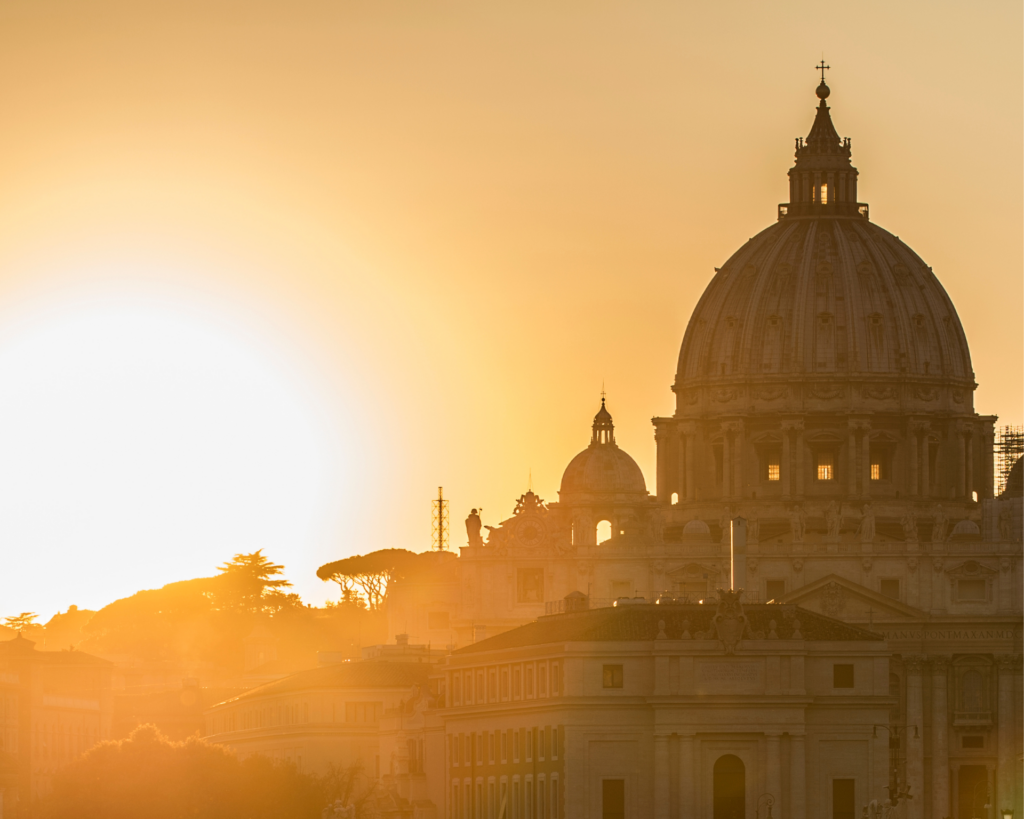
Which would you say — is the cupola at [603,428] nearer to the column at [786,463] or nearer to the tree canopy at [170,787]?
the column at [786,463]

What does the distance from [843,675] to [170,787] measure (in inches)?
807

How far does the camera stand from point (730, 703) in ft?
314

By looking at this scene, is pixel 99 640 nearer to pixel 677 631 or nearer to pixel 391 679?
pixel 391 679

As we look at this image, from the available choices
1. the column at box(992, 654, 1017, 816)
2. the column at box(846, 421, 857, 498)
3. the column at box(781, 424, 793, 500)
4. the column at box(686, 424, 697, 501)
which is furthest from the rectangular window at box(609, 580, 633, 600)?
the column at box(846, 421, 857, 498)

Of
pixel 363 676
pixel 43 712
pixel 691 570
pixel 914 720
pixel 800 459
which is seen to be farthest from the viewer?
pixel 800 459

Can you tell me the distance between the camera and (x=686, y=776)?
309ft

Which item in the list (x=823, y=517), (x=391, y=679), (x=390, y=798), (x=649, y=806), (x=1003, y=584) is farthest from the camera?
(x=823, y=517)

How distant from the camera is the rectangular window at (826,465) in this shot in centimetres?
14638

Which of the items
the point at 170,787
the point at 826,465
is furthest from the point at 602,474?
the point at 170,787

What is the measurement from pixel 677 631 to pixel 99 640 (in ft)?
267

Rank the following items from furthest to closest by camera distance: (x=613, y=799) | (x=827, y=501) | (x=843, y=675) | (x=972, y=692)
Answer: (x=827, y=501), (x=972, y=692), (x=843, y=675), (x=613, y=799)

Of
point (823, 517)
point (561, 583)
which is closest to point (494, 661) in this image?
point (561, 583)

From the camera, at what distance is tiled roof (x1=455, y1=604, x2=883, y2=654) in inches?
3853

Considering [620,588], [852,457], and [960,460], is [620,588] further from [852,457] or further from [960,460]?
[960,460]
